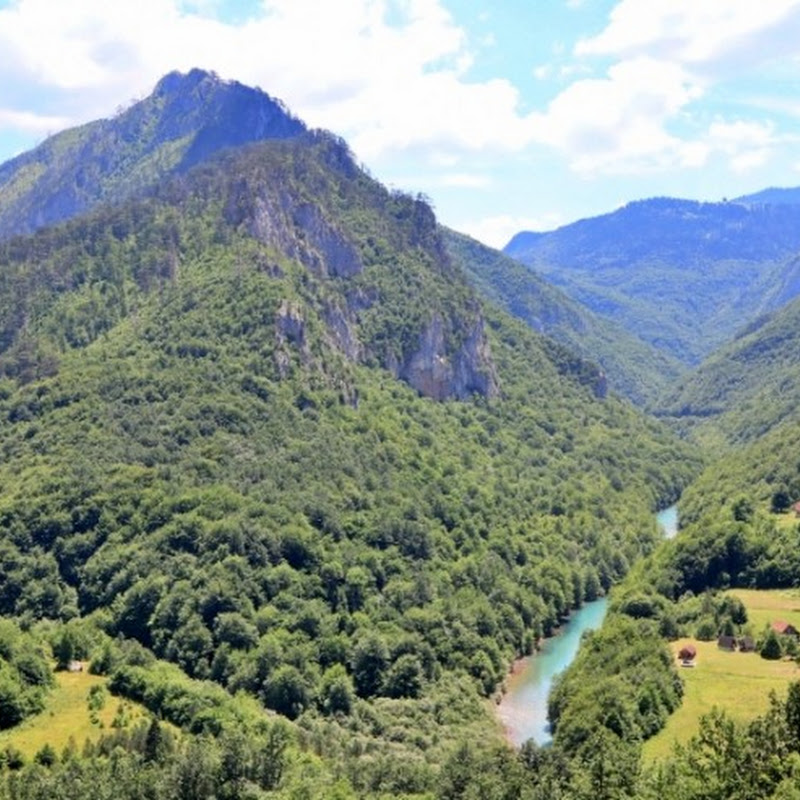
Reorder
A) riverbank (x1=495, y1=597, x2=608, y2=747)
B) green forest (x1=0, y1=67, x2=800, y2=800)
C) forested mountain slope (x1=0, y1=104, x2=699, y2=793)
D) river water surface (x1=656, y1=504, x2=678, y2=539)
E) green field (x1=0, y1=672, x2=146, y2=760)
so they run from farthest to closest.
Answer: river water surface (x1=656, y1=504, x2=678, y2=539)
forested mountain slope (x1=0, y1=104, x2=699, y2=793)
riverbank (x1=495, y1=597, x2=608, y2=747)
green field (x1=0, y1=672, x2=146, y2=760)
green forest (x1=0, y1=67, x2=800, y2=800)

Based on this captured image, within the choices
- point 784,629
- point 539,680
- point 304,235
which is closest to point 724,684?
point 784,629

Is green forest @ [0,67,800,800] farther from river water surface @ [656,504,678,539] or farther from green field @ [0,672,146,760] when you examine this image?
river water surface @ [656,504,678,539]

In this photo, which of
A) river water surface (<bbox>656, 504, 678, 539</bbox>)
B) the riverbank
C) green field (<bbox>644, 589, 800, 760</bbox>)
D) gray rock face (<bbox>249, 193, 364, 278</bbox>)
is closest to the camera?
green field (<bbox>644, 589, 800, 760</bbox>)

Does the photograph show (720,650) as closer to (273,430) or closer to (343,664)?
(343,664)

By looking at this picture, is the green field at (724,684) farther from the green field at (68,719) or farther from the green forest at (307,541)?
the green field at (68,719)

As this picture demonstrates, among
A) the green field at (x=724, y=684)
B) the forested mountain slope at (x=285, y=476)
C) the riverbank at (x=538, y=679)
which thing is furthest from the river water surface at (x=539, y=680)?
the green field at (x=724, y=684)

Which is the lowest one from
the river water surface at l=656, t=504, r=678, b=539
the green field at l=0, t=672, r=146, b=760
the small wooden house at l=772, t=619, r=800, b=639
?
the green field at l=0, t=672, r=146, b=760

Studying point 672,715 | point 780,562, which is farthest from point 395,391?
point 672,715

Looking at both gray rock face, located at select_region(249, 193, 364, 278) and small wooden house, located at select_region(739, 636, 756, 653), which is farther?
gray rock face, located at select_region(249, 193, 364, 278)

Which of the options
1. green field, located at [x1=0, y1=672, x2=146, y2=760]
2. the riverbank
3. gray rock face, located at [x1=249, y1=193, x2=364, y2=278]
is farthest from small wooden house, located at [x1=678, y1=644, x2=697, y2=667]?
gray rock face, located at [x1=249, y1=193, x2=364, y2=278]
